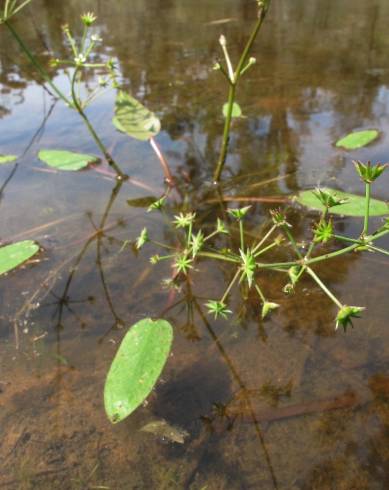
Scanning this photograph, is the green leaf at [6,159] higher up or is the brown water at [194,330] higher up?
the green leaf at [6,159]

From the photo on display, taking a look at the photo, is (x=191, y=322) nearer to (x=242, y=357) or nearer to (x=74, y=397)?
(x=242, y=357)

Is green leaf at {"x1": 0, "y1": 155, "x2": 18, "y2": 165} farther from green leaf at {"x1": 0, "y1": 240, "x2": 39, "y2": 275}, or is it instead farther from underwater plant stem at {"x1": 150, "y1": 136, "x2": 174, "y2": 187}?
green leaf at {"x1": 0, "y1": 240, "x2": 39, "y2": 275}

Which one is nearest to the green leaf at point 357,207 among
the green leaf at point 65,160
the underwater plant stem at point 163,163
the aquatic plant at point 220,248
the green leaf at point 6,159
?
the aquatic plant at point 220,248

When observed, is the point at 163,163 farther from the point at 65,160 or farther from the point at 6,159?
the point at 6,159

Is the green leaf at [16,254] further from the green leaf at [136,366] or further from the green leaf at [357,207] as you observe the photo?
the green leaf at [357,207]

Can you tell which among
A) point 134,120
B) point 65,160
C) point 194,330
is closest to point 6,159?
point 65,160

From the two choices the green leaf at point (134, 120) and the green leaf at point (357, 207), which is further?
the green leaf at point (134, 120)
